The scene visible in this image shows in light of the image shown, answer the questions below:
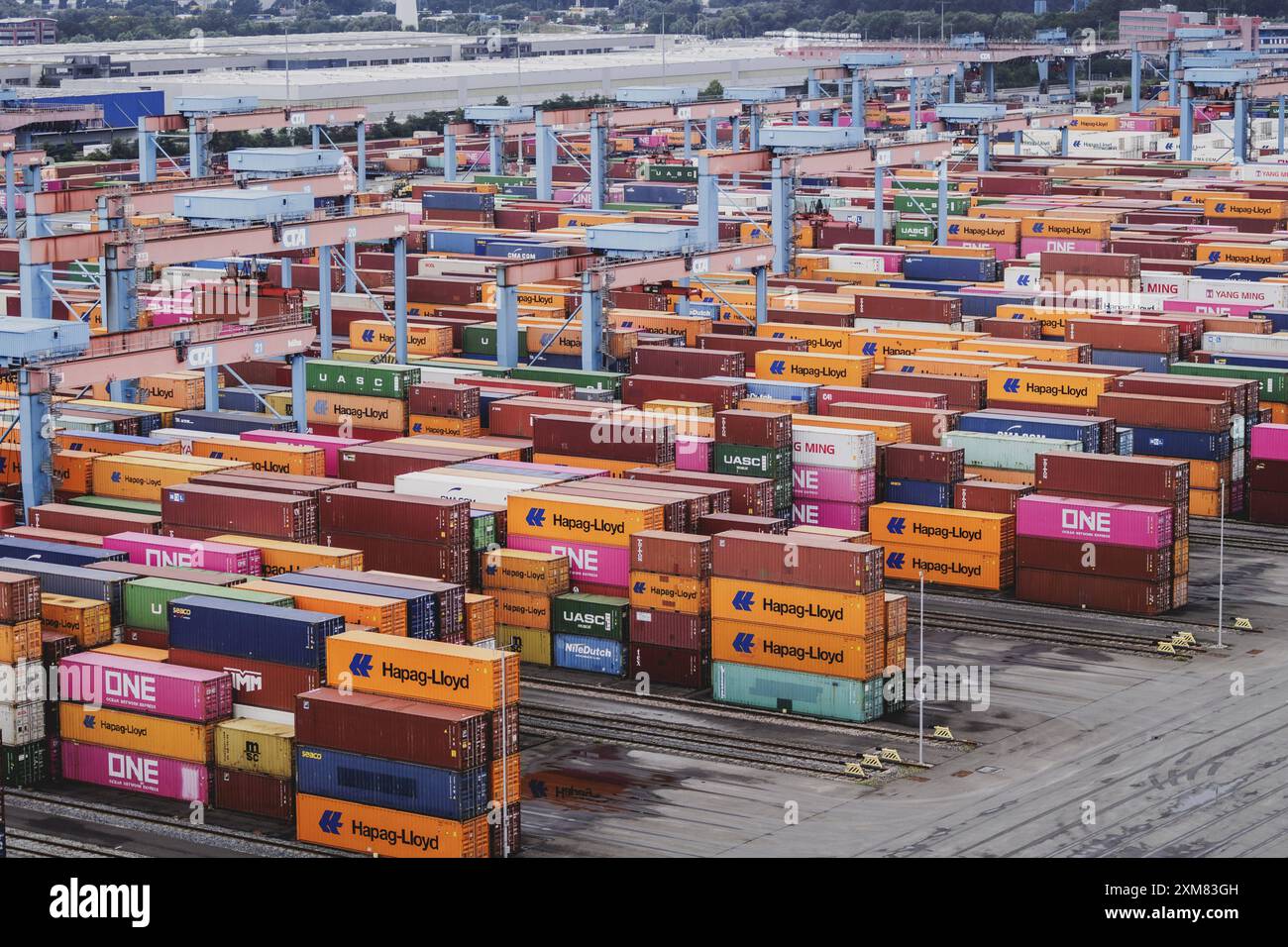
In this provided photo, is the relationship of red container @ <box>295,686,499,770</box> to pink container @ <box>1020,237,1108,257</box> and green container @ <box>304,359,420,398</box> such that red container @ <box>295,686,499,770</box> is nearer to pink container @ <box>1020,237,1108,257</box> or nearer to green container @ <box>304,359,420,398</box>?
green container @ <box>304,359,420,398</box>

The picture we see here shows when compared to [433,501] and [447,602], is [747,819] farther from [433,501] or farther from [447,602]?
[433,501]

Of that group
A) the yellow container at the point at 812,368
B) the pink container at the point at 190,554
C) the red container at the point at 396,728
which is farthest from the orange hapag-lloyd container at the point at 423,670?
the yellow container at the point at 812,368

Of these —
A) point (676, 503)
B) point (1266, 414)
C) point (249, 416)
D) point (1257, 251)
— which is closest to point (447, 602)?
point (676, 503)

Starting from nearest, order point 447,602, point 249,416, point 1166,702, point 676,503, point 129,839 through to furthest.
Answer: point 129,839 → point 447,602 → point 1166,702 → point 676,503 → point 249,416

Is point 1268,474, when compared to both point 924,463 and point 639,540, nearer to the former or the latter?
point 924,463

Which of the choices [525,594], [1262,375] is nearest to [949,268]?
[1262,375]
